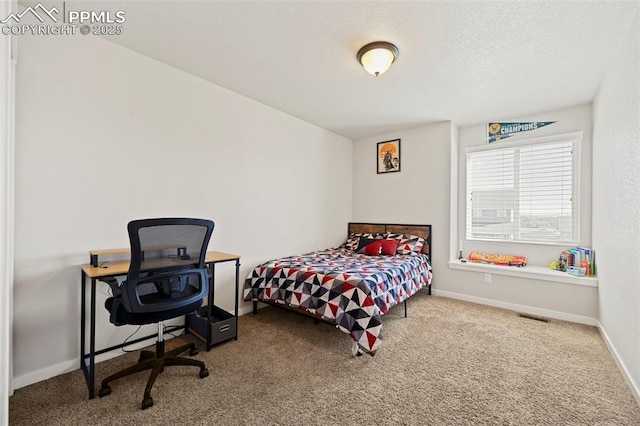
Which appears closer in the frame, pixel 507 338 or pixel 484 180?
pixel 507 338

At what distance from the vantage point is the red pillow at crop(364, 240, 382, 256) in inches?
148

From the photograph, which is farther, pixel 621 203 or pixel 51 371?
pixel 621 203

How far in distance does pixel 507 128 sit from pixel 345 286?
321 centimetres

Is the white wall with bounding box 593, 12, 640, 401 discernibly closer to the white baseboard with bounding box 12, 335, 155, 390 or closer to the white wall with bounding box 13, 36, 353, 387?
the white wall with bounding box 13, 36, 353, 387

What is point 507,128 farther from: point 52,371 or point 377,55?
point 52,371

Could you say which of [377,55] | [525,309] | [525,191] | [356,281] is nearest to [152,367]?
[356,281]

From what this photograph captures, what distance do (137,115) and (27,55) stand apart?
2.23 ft

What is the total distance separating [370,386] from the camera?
186 centimetres

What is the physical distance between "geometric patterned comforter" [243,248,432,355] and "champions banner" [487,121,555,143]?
2.04 metres

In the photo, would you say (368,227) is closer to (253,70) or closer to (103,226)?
(253,70)

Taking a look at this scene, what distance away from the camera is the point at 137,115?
7.71 feet

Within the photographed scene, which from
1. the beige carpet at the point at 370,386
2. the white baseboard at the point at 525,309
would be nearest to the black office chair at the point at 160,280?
the beige carpet at the point at 370,386

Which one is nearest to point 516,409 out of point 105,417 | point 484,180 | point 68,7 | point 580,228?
point 105,417

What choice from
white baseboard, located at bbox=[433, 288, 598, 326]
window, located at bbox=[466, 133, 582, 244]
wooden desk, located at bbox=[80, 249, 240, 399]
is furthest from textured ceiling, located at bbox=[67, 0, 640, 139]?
white baseboard, located at bbox=[433, 288, 598, 326]
